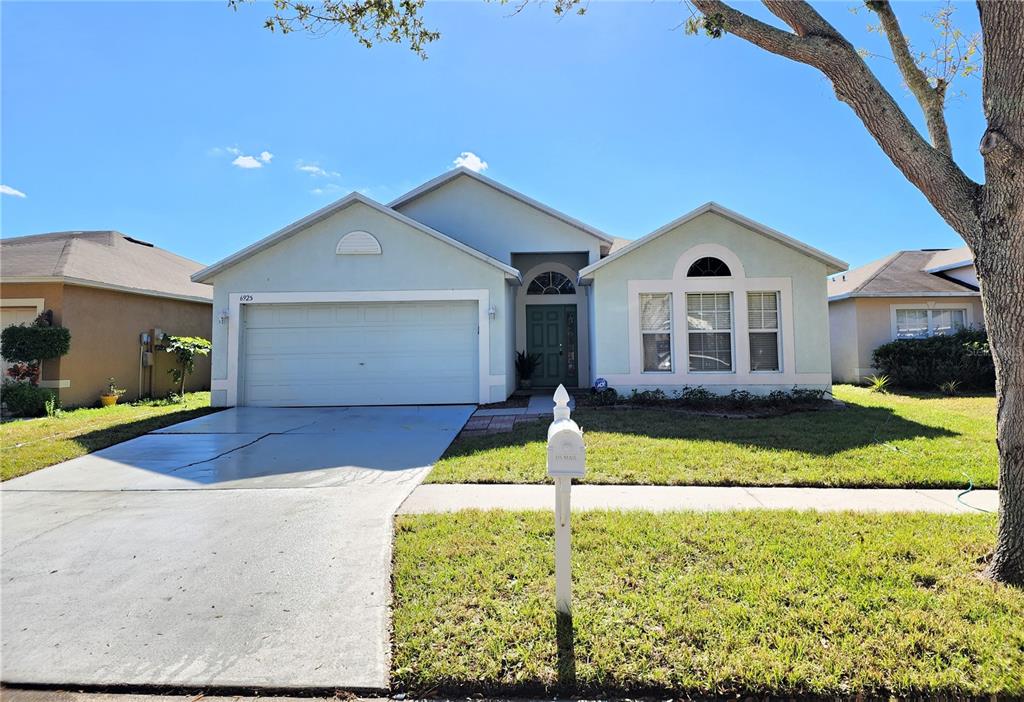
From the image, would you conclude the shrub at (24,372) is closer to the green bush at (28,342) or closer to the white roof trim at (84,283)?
the green bush at (28,342)

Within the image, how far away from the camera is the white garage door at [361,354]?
Answer: 11883 millimetres

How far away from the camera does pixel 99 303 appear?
1314 centimetres

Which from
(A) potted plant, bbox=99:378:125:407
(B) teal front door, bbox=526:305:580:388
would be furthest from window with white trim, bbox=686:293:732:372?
(A) potted plant, bbox=99:378:125:407

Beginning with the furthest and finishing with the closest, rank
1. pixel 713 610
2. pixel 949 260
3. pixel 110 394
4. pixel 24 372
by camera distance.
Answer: pixel 949 260 → pixel 110 394 → pixel 24 372 → pixel 713 610

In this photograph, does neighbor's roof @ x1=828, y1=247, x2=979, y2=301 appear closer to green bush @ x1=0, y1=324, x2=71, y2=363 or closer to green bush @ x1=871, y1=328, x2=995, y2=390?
green bush @ x1=871, y1=328, x2=995, y2=390

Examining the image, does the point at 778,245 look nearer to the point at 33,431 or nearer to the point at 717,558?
the point at 717,558

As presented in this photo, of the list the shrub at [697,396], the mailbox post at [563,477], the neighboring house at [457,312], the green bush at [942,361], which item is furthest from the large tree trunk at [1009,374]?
the green bush at [942,361]

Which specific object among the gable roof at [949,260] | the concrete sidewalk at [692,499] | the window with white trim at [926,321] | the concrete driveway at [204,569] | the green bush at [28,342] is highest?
the gable roof at [949,260]

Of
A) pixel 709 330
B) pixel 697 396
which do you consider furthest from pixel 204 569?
pixel 709 330

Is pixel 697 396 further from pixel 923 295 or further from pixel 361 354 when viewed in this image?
pixel 923 295

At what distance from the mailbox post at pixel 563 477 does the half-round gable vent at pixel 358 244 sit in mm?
9814

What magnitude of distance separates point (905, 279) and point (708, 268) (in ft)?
32.3

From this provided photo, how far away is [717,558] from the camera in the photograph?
373 centimetres

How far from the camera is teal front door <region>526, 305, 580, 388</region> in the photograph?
1488 centimetres
